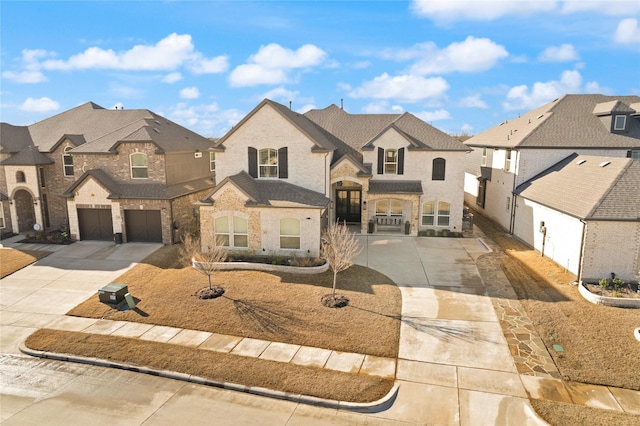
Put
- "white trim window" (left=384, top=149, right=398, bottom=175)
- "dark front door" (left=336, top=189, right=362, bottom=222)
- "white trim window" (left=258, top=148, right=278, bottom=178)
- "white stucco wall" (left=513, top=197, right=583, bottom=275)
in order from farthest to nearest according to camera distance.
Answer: "dark front door" (left=336, top=189, right=362, bottom=222) → "white trim window" (left=384, top=149, right=398, bottom=175) → "white trim window" (left=258, top=148, right=278, bottom=178) → "white stucco wall" (left=513, top=197, right=583, bottom=275)

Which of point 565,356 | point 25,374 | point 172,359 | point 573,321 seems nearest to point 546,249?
point 573,321

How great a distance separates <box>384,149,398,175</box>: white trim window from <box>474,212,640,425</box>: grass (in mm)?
11023

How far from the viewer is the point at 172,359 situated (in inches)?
548

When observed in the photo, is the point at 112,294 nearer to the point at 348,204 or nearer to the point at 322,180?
the point at 322,180

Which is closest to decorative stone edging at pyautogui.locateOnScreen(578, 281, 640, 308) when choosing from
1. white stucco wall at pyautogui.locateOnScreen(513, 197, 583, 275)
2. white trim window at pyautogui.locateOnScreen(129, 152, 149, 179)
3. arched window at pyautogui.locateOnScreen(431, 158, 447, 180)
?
white stucco wall at pyautogui.locateOnScreen(513, 197, 583, 275)

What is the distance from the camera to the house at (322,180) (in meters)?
23.1

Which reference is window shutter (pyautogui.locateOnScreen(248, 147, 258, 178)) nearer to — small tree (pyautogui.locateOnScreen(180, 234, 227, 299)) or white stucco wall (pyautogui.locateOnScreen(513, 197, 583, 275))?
small tree (pyautogui.locateOnScreen(180, 234, 227, 299))

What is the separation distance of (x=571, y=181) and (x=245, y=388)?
21207 millimetres

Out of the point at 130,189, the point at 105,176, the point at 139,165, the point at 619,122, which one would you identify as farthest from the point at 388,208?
the point at 105,176

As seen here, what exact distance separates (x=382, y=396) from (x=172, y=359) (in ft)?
23.4

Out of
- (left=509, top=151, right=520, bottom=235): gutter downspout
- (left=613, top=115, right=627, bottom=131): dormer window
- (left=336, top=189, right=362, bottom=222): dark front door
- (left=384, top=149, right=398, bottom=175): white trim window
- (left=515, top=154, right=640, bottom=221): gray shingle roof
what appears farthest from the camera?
(left=336, top=189, right=362, bottom=222): dark front door

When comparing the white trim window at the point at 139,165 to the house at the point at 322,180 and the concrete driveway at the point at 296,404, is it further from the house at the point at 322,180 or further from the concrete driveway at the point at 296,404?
the concrete driveway at the point at 296,404

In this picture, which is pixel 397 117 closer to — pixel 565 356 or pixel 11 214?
pixel 565 356

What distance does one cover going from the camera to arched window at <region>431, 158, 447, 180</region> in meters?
29.5
